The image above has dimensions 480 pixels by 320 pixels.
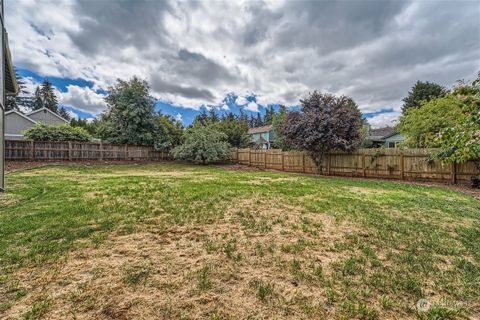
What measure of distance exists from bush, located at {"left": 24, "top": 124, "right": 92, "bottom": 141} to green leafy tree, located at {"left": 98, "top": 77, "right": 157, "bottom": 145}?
2.31m

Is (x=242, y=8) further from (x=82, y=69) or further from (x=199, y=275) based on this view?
(x=82, y=69)

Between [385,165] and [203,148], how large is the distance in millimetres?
12828

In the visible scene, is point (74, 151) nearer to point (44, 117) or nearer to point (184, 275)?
point (44, 117)

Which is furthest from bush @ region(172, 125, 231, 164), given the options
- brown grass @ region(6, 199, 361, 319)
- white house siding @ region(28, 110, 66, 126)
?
white house siding @ region(28, 110, 66, 126)

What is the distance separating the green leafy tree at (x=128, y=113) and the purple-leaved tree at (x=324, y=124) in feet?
46.0

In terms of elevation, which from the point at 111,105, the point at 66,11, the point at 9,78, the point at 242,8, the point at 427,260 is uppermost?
the point at 242,8

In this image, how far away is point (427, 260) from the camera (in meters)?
2.66

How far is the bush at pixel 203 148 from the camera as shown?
17.2 m

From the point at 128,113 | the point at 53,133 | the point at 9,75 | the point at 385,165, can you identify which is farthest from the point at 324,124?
the point at 53,133

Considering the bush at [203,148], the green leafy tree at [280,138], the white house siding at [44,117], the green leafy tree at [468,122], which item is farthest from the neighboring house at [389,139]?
the white house siding at [44,117]

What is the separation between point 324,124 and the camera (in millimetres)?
11500

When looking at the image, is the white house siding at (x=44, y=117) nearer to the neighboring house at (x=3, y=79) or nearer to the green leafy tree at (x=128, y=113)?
the green leafy tree at (x=128, y=113)

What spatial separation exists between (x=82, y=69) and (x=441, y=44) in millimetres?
24691

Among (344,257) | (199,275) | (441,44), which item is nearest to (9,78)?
(199,275)
